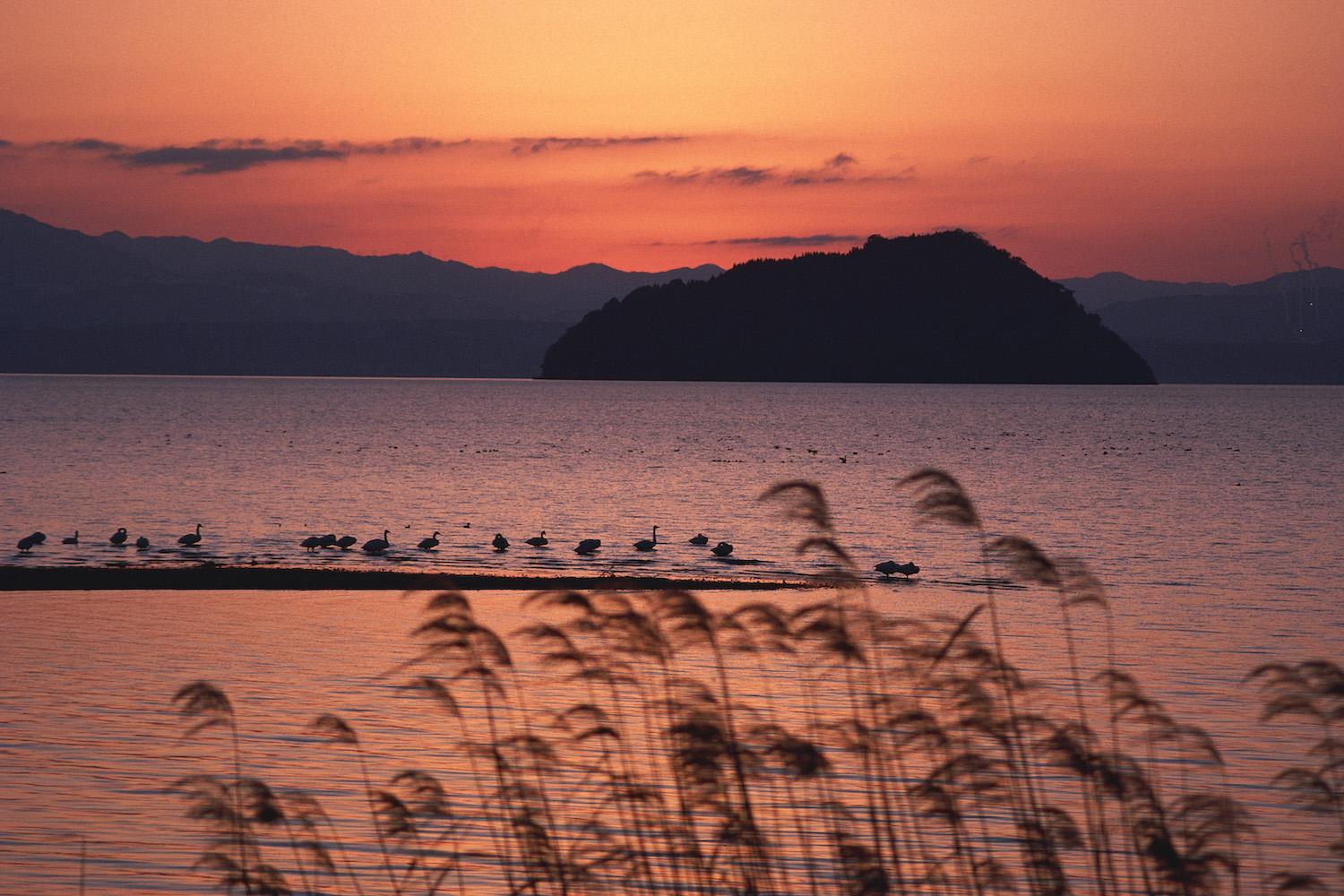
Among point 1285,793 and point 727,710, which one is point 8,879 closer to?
point 727,710

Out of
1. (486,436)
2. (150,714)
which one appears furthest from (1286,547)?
(486,436)

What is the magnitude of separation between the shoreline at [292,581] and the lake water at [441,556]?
1.23m

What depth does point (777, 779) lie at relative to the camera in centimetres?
1527

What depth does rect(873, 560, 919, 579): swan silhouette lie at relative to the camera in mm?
35219

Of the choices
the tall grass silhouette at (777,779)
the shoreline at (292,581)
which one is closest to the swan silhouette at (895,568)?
the shoreline at (292,581)

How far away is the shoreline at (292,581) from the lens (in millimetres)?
30656

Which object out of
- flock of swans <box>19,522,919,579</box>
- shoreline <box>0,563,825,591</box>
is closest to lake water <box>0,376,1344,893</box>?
flock of swans <box>19,522,919,579</box>

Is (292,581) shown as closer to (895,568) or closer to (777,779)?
(895,568)

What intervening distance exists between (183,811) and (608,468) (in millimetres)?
72770

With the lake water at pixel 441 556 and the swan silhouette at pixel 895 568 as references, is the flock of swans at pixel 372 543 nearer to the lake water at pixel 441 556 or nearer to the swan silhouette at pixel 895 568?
the lake water at pixel 441 556

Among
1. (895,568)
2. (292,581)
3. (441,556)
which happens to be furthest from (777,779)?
(441,556)

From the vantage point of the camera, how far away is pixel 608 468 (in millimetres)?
86062

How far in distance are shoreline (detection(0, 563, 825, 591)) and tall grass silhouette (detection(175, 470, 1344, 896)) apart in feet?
31.4

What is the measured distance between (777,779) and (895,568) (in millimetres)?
20603
